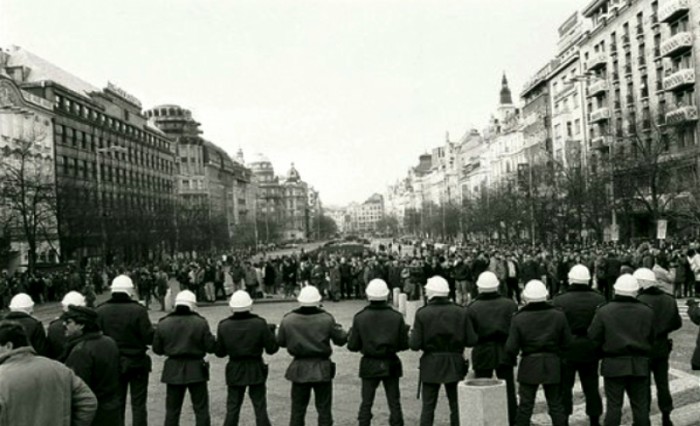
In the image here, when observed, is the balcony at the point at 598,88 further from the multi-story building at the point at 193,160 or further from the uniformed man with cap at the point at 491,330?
the multi-story building at the point at 193,160

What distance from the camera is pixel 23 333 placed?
17.9 feet

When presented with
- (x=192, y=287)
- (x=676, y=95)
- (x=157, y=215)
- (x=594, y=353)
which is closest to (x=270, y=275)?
(x=192, y=287)

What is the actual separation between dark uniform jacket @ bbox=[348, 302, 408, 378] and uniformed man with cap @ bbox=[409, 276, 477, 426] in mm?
195

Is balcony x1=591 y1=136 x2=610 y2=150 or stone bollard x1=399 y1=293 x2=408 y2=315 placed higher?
balcony x1=591 y1=136 x2=610 y2=150

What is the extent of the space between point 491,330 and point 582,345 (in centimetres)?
106

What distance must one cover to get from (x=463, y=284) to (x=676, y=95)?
108 feet

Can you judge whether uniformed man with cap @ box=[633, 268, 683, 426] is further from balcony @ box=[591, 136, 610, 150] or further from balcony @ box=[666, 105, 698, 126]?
balcony @ box=[591, 136, 610, 150]

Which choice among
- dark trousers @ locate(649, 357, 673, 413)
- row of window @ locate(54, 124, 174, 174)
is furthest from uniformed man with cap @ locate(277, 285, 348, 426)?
row of window @ locate(54, 124, 174, 174)

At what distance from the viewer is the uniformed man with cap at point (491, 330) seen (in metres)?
9.48

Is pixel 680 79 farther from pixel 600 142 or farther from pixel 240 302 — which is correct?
pixel 240 302

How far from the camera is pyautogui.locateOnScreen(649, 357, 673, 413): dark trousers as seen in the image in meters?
9.16

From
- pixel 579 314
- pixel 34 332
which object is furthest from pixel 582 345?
pixel 34 332

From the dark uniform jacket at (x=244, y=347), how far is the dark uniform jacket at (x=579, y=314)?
3.52 meters

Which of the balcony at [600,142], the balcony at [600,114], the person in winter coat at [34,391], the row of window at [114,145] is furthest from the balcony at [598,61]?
the person in winter coat at [34,391]
